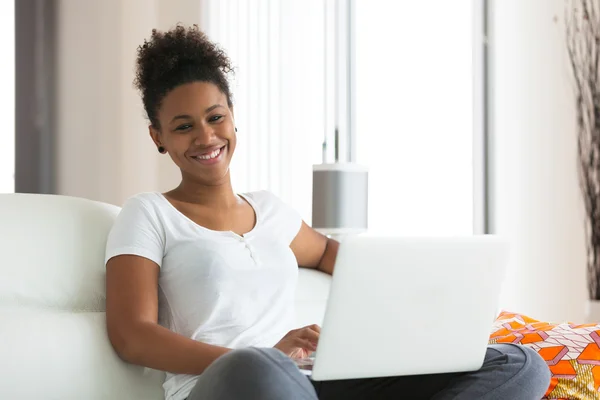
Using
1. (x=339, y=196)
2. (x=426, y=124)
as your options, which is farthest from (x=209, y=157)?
(x=426, y=124)

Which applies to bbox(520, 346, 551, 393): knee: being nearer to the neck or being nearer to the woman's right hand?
the woman's right hand

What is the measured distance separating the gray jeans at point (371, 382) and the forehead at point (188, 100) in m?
0.66

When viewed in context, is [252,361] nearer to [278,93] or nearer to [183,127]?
[183,127]

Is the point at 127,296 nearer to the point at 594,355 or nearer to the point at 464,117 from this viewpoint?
the point at 594,355

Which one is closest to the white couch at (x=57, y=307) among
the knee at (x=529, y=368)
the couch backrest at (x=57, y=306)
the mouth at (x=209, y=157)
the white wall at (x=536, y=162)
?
the couch backrest at (x=57, y=306)

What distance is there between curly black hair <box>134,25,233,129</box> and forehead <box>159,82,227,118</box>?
0.04 ft

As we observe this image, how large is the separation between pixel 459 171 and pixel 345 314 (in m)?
2.95

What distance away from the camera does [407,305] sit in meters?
1.33

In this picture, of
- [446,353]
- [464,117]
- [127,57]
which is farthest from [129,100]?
[446,353]

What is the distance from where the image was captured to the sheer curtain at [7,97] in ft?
15.5

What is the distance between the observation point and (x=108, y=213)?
1.99 metres

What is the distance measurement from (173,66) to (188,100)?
0.28 ft

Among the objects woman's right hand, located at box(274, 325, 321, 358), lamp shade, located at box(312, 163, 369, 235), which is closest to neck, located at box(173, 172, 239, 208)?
woman's right hand, located at box(274, 325, 321, 358)

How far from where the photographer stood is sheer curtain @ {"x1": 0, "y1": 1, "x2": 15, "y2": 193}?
4738 millimetres
